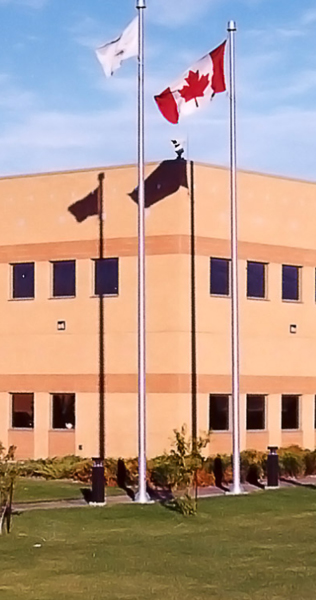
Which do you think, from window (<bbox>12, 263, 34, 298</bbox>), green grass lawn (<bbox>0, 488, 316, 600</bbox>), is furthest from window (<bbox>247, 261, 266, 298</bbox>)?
green grass lawn (<bbox>0, 488, 316, 600</bbox>)

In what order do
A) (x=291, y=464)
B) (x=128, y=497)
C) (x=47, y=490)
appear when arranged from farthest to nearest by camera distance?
(x=291, y=464) → (x=47, y=490) → (x=128, y=497)

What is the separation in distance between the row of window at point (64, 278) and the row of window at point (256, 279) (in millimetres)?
2703

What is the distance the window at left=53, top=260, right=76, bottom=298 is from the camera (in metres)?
33.1

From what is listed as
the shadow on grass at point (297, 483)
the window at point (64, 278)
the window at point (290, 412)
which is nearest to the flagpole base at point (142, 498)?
the shadow on grass at point (297, 483)

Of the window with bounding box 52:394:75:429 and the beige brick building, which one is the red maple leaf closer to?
the beige brick building

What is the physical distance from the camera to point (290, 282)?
34.4 metres

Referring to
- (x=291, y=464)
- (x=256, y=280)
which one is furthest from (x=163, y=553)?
(x=256, y=280)

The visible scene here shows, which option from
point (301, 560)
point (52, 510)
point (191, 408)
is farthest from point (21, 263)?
point (301, 560)

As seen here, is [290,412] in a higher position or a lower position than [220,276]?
lower

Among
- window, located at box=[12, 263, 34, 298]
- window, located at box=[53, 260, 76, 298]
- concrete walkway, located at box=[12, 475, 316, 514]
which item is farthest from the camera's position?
window, located at box=[12, 263, 34, 298]

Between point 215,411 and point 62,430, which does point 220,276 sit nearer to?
point 215,411

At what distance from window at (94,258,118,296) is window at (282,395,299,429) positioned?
Result: 5894mm

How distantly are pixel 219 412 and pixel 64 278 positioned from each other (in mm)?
5579

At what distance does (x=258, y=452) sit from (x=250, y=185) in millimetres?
7263
